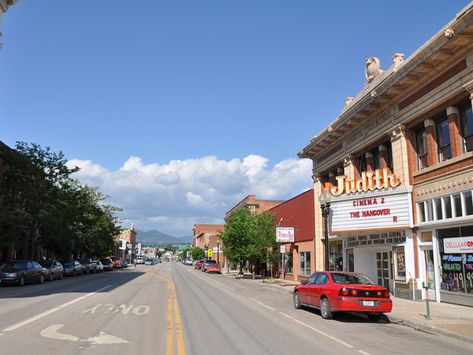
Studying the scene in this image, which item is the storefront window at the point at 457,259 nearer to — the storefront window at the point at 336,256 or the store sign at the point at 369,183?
the store sign at the point at 369,183

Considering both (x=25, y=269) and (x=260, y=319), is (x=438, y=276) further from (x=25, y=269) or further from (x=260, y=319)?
(x=25, y=269)

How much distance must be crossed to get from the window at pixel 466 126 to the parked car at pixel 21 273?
81.4 ft

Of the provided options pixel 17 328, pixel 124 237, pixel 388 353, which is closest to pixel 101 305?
pixel 17 328

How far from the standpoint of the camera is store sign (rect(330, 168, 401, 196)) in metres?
22.8

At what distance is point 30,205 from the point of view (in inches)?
1475

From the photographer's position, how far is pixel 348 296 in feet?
45.3

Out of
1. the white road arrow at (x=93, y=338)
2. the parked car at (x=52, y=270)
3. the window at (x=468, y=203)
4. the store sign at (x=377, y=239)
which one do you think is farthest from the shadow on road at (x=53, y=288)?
the window at (x=468, y=203)

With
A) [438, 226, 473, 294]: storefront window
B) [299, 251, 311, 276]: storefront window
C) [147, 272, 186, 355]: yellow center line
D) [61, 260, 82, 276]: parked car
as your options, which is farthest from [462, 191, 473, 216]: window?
[61, 260, 82, 276]: parked car

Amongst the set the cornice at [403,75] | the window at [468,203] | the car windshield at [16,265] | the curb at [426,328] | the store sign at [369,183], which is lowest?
the curb at [426,328]

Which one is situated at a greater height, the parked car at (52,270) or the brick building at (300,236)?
the brick building at (300,236)

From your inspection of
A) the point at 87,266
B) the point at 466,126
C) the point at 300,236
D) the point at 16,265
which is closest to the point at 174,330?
the point at 466,126

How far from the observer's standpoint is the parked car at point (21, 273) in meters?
27.1

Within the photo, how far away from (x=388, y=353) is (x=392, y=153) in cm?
1617

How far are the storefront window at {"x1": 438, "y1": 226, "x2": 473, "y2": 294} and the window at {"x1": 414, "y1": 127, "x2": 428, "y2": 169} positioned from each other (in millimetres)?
3663
